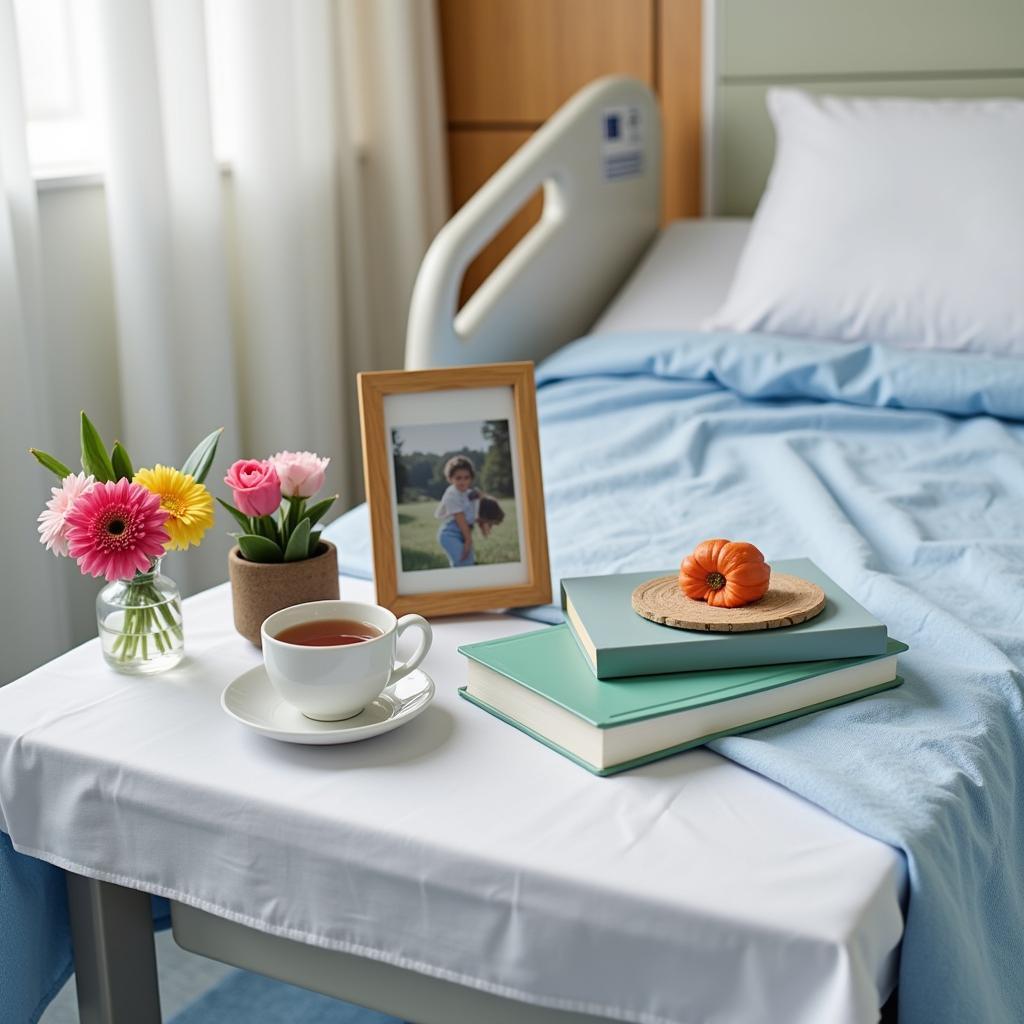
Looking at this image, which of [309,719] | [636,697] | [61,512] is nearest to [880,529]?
[636,697]

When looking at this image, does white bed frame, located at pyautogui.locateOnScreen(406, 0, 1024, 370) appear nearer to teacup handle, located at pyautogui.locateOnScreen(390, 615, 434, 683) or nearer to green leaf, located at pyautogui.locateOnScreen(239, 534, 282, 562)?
green leaf, located at pyautogui.locateOnScreen(239, 534, 282, 562)

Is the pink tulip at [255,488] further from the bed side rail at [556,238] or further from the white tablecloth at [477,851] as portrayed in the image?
the bed side rail at [556,238]

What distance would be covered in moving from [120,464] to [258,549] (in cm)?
13

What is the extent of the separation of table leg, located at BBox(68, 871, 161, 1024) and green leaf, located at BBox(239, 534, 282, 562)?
0.90ft

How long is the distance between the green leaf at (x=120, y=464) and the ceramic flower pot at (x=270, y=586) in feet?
0.36

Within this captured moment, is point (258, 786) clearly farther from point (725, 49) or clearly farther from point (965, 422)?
point (725, 49)

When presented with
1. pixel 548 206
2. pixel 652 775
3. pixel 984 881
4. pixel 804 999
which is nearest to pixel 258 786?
pixel 652 775

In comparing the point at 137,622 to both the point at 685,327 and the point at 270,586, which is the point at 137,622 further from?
the point at 685,327

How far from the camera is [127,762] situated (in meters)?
0.89

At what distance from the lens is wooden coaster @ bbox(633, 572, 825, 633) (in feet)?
2.99

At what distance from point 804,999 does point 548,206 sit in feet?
5.57


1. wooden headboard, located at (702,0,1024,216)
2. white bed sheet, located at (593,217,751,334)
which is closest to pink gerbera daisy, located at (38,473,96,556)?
white bed sheet, located at (593,217,751,334)

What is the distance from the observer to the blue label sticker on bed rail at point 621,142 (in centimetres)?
224

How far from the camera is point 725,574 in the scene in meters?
0.95
